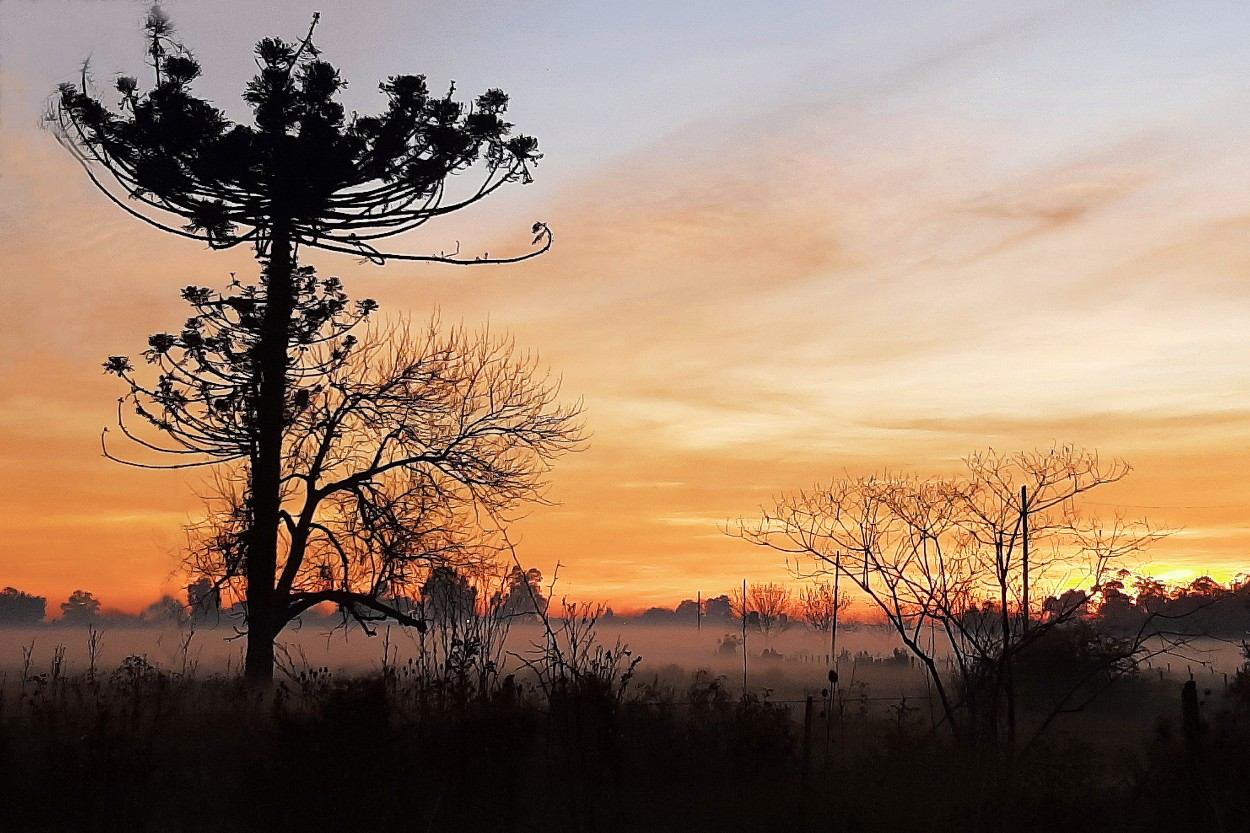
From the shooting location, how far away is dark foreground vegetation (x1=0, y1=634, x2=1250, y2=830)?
11945mm

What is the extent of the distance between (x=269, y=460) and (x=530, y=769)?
35.0 feet

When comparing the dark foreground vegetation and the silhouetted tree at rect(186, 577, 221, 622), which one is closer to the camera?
the dark foreground vegetation

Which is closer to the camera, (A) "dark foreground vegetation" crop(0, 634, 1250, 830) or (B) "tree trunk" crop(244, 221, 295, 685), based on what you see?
(A) "dark foreground vegetation" crop(0, 634, 1250, 830)

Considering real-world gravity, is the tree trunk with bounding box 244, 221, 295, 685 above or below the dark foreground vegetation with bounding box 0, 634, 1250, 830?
above

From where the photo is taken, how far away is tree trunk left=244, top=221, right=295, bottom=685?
866 inches

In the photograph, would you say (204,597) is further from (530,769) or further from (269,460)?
(530,769)

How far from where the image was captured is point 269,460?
22.4 metres

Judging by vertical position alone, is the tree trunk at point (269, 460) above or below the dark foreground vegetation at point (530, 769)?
above

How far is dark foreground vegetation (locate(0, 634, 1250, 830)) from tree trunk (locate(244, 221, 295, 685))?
18.7ft

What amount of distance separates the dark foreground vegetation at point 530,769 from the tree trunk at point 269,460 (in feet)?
18.7

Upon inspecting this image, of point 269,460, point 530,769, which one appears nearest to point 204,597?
point 269,460

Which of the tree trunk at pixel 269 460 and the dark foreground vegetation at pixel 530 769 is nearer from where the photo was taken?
the dark foreground vegetation at pixel 530 769

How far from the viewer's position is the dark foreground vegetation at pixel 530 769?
1195 centimetres

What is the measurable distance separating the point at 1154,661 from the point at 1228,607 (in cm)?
3820
